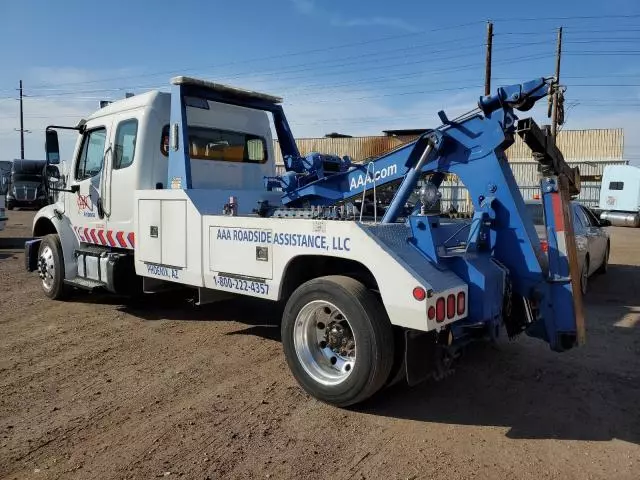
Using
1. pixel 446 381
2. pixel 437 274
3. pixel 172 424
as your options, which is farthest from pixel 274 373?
pixel 437 274

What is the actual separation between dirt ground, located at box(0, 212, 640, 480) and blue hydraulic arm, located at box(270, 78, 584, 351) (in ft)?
2.39

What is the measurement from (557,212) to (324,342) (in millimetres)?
2120

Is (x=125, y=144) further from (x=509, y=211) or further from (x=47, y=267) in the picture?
(x=509, y=211)

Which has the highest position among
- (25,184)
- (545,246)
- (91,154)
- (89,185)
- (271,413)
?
(91,154)

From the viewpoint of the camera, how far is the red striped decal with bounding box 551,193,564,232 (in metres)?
4.21

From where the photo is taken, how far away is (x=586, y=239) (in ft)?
29.7

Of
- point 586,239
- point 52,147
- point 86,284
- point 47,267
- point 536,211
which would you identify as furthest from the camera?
point 586,239

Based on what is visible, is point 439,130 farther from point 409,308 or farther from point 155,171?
point 155,171

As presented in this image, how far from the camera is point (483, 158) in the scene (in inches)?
176

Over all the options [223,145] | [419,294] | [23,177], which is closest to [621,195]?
[223,145]

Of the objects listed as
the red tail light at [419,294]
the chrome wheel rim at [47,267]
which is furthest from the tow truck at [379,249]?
the chrome wheel rim at [47,267]

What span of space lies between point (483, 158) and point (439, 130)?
0.45 metres

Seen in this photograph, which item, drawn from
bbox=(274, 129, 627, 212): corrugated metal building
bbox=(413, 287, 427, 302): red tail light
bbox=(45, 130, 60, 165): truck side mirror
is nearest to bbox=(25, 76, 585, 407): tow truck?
bbox=(413, 287, 427, 302): red tail light

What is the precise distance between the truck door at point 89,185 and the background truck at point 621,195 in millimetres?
24303
